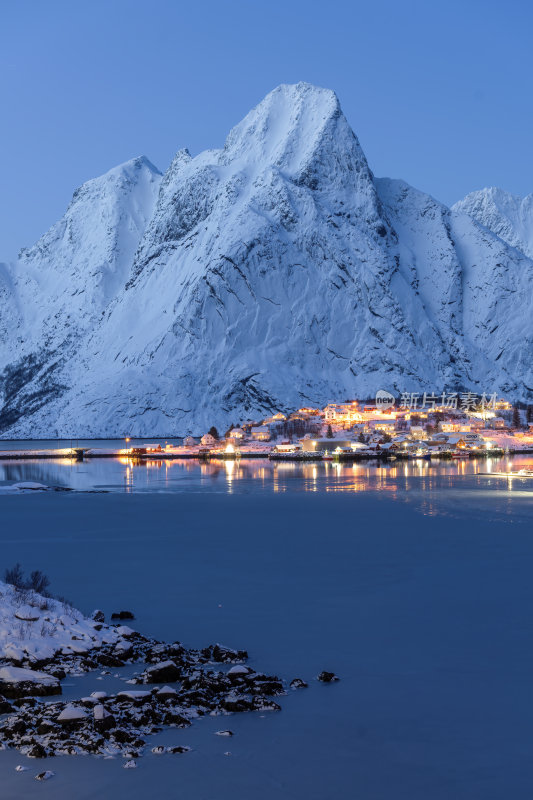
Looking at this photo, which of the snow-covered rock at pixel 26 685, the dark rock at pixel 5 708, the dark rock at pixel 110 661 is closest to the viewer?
the dark rock at pixel 5 708

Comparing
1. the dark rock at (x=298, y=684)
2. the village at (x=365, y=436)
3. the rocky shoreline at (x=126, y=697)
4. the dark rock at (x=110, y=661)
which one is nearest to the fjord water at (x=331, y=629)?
the dark rock at (x=298, y=684)

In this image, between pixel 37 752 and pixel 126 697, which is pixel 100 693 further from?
pixel 37 752

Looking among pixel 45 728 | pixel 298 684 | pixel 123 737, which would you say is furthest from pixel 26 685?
pixel 298 684

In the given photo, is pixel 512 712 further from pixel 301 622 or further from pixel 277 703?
pixel 301 622

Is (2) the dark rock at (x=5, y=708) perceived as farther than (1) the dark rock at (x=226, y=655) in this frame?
No

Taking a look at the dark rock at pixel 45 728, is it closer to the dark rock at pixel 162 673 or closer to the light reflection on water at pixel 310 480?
the dark rock at pixel 162 673

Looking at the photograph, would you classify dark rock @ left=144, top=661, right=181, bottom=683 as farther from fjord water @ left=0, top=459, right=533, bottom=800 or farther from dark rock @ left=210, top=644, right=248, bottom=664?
dark rock @ left=210, top=644, right=248, bottom=664

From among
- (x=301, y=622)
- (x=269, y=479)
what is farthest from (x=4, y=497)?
(x=301, y=622)
